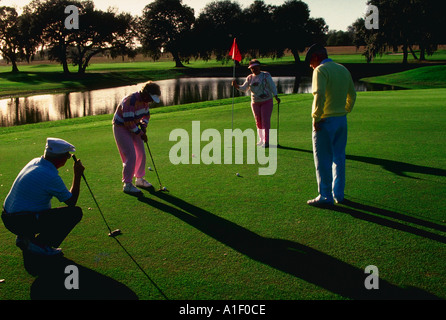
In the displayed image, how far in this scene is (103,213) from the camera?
6020mm

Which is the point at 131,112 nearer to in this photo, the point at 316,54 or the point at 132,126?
the point at 132,126

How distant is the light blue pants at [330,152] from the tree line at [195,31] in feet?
186

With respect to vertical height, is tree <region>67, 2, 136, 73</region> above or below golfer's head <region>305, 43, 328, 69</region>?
above

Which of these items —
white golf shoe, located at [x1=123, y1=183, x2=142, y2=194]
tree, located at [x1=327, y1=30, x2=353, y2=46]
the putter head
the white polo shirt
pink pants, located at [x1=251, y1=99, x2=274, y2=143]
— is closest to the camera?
the white polo shirt

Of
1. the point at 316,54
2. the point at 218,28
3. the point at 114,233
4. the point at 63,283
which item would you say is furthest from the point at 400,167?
the point at 218,28

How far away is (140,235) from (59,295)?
1.38 m

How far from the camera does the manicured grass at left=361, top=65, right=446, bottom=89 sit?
114 ft

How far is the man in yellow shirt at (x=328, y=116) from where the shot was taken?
5.84 m

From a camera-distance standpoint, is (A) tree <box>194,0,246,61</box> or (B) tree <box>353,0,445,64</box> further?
(A) tree <box>194,0,246,61</box>

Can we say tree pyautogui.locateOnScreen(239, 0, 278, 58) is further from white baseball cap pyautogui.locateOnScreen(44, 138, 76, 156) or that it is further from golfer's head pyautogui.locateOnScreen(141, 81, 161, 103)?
white baseball cap pyautogui.locateOnScreen(44, 138, 76, 156)

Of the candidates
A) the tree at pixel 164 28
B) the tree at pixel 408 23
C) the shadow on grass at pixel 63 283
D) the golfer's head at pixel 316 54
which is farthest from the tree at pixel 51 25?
the shadow on grass at pixel 63 283

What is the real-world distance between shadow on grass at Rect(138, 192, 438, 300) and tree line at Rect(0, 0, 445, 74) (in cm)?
5688

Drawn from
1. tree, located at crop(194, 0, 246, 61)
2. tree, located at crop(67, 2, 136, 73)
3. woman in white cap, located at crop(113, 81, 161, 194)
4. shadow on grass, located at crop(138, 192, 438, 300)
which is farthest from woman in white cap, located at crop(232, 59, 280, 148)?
tree, located at crop(194, 0, 246, 61)
